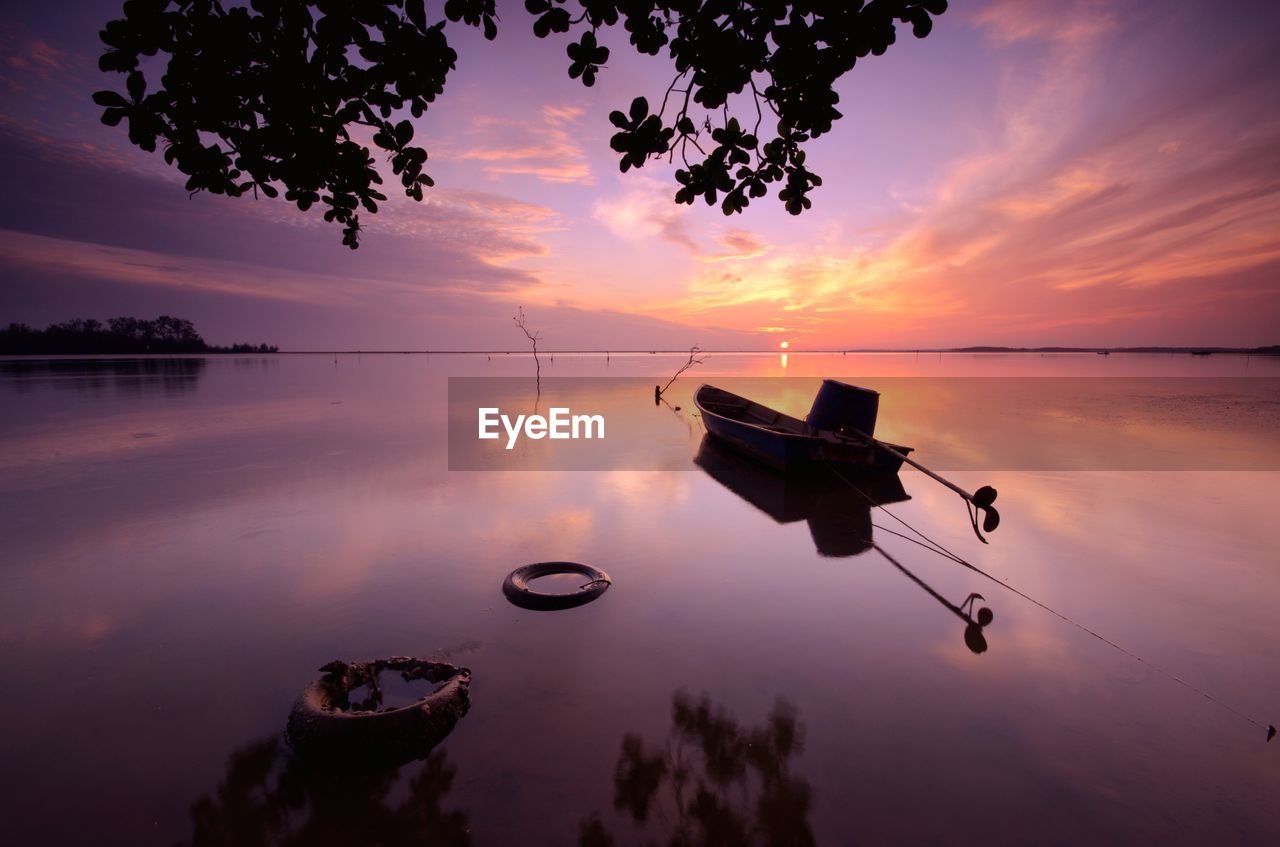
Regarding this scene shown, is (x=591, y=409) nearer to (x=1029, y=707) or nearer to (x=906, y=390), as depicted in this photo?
(x=1029, y=707)

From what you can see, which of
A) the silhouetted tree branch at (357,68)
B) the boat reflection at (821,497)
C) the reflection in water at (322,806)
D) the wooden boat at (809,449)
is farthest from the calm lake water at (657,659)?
the silhouetted tree branch at (357,68)

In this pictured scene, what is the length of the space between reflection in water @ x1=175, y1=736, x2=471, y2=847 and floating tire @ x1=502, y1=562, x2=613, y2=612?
2622mm

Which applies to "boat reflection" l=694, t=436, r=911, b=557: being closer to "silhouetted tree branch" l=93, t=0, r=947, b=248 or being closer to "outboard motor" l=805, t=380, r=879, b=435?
"outboard motor" l=805, t=380, r=879, b=435

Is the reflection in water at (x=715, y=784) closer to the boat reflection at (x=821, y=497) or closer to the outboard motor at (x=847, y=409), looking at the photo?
the boat reflection at (x=821, y=497)

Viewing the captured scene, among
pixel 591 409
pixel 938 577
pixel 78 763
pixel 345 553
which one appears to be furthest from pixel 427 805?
pixel 591 409

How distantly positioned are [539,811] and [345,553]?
6145 mm

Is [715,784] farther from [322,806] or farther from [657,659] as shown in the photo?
[322,806]

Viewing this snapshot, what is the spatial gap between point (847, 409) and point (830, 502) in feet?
8.55

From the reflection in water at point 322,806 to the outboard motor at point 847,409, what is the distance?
11.6 m

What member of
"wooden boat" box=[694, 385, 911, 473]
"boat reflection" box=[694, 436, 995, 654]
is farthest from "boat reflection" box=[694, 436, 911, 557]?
"wooden boat" box=[694, 385, 911, 473]

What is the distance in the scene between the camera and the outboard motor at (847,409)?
1290 cm

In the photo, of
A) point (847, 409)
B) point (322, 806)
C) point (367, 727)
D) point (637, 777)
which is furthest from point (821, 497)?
point (322, 806)

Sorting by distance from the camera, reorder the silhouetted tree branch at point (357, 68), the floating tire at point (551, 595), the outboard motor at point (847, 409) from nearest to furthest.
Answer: the silhouetted tree branch at point (357, 68) < the floating tire at point (551, 595) < the outboard motor at point (847, 409)

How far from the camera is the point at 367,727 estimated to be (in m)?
3.95
